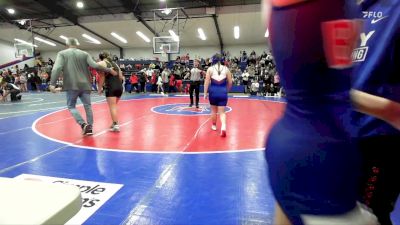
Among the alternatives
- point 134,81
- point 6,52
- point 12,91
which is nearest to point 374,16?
point 12,91

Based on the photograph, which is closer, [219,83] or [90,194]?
[90,194]

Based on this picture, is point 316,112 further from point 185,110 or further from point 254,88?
point 254,88

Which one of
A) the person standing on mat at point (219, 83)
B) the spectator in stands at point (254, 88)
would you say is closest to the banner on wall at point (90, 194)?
the person standing on mat at point (219, 83)

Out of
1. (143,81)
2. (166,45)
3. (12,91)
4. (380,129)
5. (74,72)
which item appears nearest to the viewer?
(380,129)

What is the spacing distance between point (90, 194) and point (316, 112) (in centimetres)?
265

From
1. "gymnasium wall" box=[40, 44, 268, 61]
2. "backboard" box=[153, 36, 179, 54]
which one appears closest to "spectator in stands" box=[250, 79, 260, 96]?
"backboard" box=[153, 36, 179, 54]

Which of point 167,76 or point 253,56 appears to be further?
point 253,56

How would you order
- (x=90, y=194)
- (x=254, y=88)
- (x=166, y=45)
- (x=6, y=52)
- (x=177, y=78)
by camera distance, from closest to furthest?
(x=90, y=194) < (x=254, y=88) < (x=166, y=45) < (x=177, y=78) < (x=6, y=52)

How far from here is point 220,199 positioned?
8.87 feet

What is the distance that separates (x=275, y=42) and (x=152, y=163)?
324 centimetres

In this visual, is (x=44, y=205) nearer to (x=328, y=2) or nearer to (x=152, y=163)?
(x=328, y=2)

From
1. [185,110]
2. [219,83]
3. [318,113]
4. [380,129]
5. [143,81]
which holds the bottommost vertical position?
[185,110]

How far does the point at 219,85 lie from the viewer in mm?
5637

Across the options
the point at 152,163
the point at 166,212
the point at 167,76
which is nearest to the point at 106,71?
the point at 152,163
